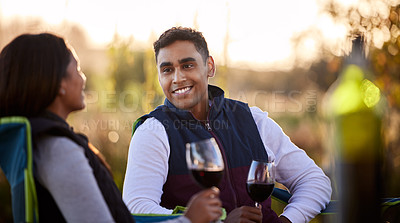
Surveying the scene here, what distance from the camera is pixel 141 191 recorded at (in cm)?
231

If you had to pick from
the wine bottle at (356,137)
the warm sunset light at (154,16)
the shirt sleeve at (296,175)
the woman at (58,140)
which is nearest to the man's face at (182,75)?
the shirt sleeve at (296,175)

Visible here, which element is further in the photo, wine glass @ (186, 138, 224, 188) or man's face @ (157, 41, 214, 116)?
man's face @ (157, 41, 214, 116)

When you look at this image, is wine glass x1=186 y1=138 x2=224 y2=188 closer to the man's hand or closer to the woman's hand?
the woman's hand

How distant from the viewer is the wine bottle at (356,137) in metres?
1.19

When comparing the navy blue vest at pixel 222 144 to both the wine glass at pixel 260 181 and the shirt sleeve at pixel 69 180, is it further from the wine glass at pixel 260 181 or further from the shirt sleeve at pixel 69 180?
the shirt sleeve at pixel 69 180

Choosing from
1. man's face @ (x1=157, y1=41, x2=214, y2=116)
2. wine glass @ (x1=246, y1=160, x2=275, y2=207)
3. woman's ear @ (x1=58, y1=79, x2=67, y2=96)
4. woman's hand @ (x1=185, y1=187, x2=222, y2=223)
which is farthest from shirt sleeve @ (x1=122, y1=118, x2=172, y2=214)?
woman's ear @ (x1=58, y1=79, x2=67, y2=96)

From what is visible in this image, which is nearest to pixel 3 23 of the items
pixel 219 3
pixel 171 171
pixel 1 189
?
pixel 1 189

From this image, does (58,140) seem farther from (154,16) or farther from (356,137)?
(154,16)

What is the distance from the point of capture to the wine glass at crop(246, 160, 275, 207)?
2.10 meters

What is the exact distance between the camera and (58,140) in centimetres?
150

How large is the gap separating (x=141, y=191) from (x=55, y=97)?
0.85 metres

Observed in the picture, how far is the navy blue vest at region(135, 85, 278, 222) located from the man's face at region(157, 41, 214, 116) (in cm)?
8

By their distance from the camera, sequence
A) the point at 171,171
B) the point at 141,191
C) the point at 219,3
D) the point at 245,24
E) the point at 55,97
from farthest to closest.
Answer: the point at 245,24
the point at 219,3
the point at 171,171
the point at 141,191
the point at 55,97

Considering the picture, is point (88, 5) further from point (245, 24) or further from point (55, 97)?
point (55, 97)
